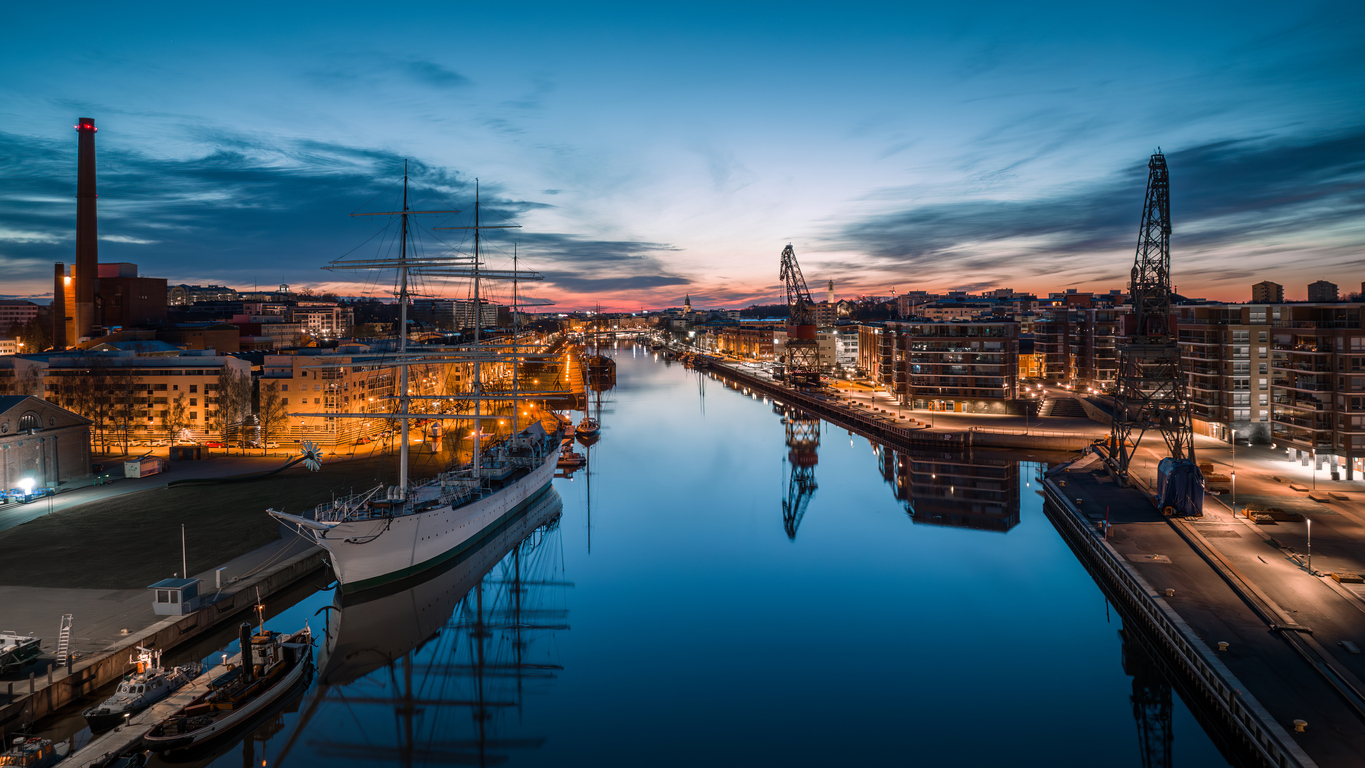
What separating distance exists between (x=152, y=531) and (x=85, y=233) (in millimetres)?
50157

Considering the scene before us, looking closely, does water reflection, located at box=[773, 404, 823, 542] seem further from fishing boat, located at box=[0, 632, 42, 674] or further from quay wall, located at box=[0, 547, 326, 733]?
fishing boat, located at box=[0, 632, 42, 674]

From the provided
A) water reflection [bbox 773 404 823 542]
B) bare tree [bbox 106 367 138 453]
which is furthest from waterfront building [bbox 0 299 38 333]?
water reflection [bbox 773 404 823 542]

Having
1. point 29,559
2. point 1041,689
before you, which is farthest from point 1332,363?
point 29,559

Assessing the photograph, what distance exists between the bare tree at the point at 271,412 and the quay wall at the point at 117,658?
2210 cm

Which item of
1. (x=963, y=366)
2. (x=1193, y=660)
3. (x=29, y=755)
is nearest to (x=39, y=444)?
(x=29, y=755)

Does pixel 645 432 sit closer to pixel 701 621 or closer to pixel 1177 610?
pixel 701 621

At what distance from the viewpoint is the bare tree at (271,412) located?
38281 mm

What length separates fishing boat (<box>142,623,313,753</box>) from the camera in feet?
39.5

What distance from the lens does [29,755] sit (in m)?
10.7

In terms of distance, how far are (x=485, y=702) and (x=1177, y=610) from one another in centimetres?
1516

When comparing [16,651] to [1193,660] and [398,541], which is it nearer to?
[398,541]

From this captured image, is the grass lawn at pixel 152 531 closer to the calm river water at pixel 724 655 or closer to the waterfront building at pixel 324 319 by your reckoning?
the calm river water at pixel 724 655

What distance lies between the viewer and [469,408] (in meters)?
51.5

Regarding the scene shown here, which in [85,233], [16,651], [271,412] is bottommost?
[16,651]
